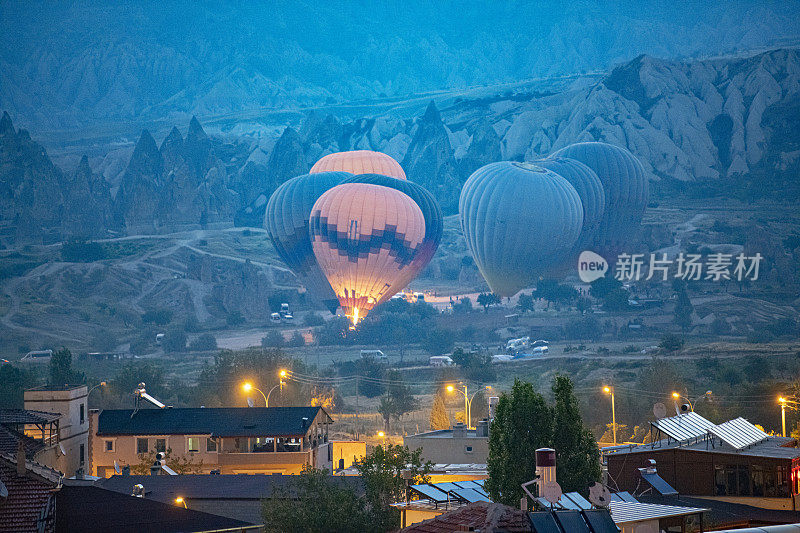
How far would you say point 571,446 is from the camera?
35.1 m

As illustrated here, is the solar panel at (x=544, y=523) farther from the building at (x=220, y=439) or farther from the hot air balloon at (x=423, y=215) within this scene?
the hot air balloon at (x=423, y=215)

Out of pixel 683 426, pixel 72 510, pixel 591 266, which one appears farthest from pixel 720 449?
pixel 591 266

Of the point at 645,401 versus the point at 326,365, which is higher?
the point at 326,365

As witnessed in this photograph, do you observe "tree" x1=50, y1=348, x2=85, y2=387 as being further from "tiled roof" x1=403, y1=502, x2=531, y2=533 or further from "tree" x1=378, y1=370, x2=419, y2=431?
"tiled roof" x1=403, y1=502, x2=531, y2=533

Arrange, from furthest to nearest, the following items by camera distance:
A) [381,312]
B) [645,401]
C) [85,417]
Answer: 1. [381,312]
2. [645,401]
3. [85,417]

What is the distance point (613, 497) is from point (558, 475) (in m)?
4.58

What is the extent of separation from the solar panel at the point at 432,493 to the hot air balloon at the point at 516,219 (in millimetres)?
94725

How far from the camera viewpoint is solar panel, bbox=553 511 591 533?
61.9ft

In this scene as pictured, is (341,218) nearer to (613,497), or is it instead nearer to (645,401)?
(645,401)

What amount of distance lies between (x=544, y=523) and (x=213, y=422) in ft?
141

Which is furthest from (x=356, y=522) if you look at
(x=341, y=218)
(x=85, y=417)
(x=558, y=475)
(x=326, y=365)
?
(x=326, y=365)

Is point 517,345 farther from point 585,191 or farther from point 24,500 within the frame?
point 24,500

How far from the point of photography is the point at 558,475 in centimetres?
3428

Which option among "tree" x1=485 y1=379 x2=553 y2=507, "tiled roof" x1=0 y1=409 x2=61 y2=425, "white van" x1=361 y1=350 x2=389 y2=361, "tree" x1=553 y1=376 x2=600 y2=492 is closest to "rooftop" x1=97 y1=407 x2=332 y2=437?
"tiled roof" x1=0 y1=409 x2=61 y2=425
